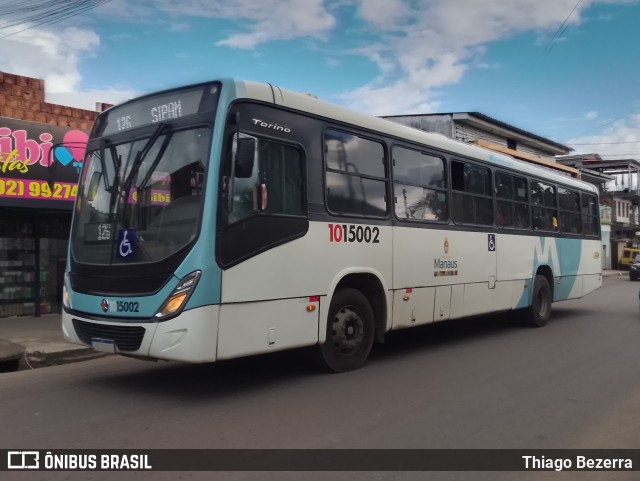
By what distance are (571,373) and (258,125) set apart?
5105 millimetres

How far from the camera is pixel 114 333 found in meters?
5.70

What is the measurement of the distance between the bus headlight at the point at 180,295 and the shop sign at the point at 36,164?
6081 millimetres

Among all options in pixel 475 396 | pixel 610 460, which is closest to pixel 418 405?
pixel 475 396

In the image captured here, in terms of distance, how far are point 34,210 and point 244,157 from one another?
7.70 meters

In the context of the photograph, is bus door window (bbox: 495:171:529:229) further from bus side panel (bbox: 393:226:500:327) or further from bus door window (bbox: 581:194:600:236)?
bus door window (bbox: 581:194:600:236)

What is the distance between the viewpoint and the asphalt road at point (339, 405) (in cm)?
467

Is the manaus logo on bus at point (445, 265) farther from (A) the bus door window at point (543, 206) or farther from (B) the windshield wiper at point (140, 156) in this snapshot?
(B) the windshield wiper at point (140, 156)

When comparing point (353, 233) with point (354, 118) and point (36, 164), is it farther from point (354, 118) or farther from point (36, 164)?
point (36, 164)

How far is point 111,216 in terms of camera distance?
608 cm

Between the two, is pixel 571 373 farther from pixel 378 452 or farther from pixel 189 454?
pixel 189 454

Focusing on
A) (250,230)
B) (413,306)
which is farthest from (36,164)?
(413,306)

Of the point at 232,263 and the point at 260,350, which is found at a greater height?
the point at 232,263

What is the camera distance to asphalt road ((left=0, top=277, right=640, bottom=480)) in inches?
184

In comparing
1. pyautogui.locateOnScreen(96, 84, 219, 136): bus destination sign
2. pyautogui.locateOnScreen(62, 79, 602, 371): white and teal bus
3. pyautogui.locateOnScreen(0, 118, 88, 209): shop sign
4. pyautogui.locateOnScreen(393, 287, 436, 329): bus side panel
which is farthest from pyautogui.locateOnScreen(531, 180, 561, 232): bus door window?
pyautogui.locateOnScreen(0, 118, 88, 209): shop sign
